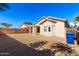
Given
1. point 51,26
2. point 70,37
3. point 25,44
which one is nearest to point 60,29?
point 51,26

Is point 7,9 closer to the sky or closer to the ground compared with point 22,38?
closer to the sky

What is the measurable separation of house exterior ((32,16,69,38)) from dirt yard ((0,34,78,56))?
1.20 feet

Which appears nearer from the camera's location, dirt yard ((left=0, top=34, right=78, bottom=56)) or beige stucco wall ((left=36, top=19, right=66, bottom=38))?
dirt yard ((left=0, top=34, right=78, bottom=56))

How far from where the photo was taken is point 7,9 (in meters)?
11.3

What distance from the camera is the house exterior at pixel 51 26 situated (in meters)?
11.7

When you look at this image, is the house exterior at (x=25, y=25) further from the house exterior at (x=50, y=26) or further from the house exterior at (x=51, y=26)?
the house exterior at (x=51, y=26)

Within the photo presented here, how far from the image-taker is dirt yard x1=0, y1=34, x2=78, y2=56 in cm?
1093

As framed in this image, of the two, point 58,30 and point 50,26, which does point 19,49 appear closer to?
point 50,26

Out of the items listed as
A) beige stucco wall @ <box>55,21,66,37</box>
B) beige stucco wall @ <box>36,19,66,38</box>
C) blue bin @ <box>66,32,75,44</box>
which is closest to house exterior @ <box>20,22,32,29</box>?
beige stucco wall @ <box>36,19,66,38</box>

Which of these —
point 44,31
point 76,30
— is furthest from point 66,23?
point 44,31

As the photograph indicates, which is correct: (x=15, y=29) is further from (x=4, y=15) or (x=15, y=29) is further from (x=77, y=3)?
(x=77, y=3)

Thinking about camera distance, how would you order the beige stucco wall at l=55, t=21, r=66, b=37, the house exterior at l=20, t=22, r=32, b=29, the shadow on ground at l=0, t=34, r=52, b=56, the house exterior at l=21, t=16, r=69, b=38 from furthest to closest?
the beige stucco wall at l=55, t=21, r=66, b=37, the house exterior at l=20, t=22, r=32, b=29, the house exterior at l=21, t=16, r=69, b=38, the shadow on ground at l=0, t=34, r=52, b=56

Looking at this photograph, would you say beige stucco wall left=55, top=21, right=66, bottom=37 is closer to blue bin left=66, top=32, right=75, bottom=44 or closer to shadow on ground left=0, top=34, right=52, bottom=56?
blue bin left=66, top=32, right=75, bottom=44

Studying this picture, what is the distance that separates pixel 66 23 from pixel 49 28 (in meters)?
1.12
